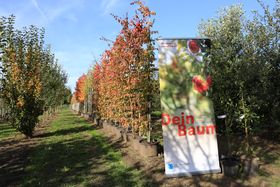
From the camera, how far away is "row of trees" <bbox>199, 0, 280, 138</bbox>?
6754 millimetres

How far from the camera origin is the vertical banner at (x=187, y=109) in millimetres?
5602

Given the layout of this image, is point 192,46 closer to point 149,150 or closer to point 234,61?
point 234,61

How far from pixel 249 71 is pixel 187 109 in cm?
257

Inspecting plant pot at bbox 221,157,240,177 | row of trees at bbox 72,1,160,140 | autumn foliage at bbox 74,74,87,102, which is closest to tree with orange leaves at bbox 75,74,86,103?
autumn foliage at bbox 74,74,87,102

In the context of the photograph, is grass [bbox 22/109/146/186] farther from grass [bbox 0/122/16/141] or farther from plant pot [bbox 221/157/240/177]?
grass [bbox 0/122/16/141]

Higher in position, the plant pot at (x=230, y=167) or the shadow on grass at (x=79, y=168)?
the plant pot at (x=230, y=167)

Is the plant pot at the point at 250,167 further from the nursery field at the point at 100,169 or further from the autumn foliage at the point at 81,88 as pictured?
the autumn foliage at the point at 81,88

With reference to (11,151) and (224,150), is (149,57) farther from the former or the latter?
(11,151)

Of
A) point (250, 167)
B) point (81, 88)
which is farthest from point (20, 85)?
point (81, 88)

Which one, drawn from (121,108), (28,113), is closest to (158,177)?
(121,108)

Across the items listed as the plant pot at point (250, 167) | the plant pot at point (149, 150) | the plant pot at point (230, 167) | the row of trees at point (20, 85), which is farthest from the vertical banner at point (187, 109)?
the row of trees at point (20, 85)

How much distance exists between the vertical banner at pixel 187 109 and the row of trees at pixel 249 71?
0.99 metres

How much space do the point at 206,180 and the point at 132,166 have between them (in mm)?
2102

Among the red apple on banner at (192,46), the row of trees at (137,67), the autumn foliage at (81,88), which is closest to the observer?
the red apple on banner at (192,46)
